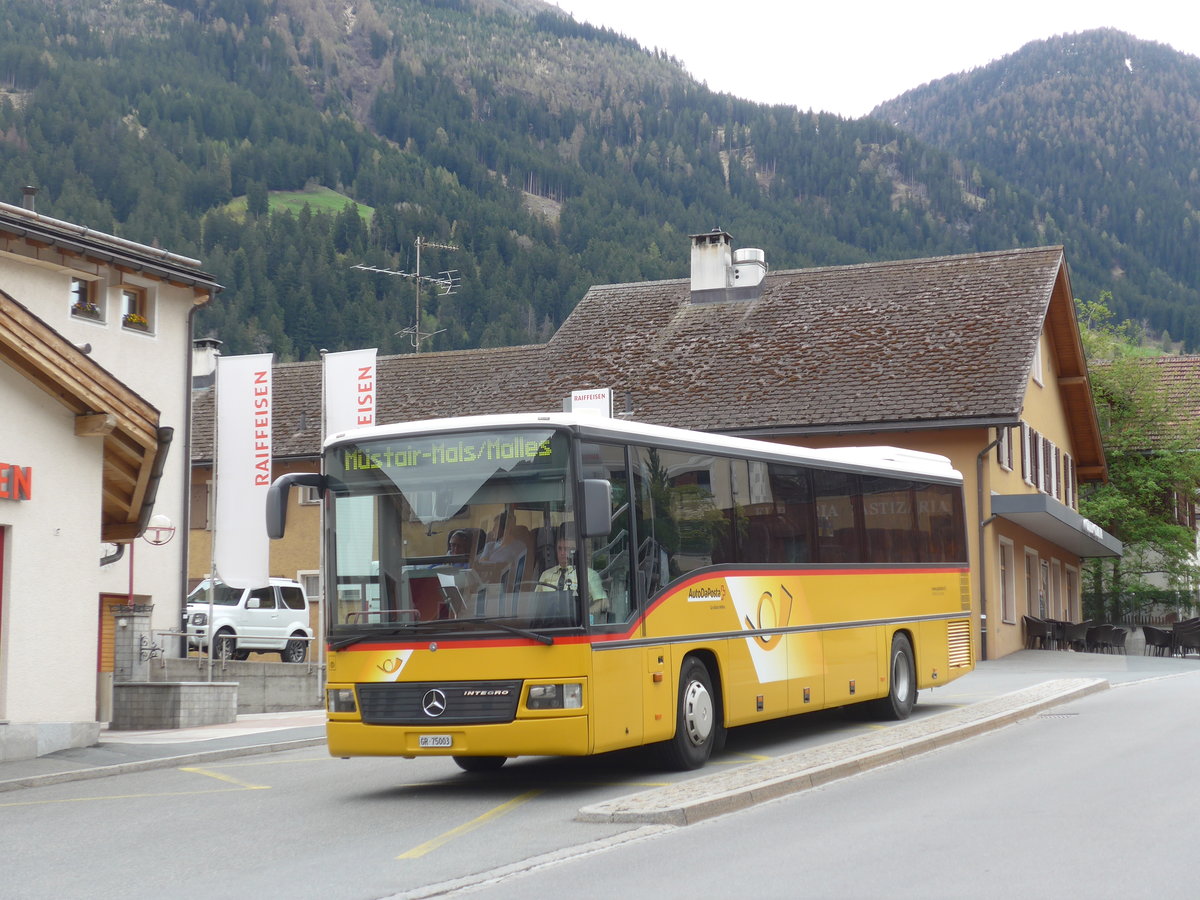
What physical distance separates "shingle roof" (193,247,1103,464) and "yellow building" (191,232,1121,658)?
0.19ft

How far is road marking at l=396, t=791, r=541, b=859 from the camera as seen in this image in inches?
376

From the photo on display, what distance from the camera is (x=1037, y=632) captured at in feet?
122

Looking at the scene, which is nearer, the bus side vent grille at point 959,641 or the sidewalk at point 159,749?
the sidewalk at point 159,749

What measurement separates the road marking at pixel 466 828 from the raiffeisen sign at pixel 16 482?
6956 millimetres

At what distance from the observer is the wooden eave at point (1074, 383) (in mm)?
40094

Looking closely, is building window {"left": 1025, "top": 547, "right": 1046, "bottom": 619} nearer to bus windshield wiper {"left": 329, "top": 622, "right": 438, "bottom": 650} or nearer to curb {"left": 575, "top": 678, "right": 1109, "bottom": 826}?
curb {"left": 575, "top": 678, "right": 1109, "bottom": 826}

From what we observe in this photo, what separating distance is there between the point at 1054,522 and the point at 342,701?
2594 centimetres

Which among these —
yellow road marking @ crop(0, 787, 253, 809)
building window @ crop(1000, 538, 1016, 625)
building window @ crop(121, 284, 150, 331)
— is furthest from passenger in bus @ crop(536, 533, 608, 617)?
building window @ crop(1000, 538, 1016, 625)

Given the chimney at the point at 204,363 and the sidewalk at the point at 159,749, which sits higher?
the chimney at the point at 204,363

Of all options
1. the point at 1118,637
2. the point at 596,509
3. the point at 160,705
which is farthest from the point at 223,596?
the point at 596,509

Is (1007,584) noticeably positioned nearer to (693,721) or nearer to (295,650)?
(295,650)

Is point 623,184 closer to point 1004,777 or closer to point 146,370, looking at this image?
point 146,370

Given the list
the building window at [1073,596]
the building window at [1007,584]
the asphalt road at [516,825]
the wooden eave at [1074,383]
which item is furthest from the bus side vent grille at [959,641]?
the building window at [1073,596]

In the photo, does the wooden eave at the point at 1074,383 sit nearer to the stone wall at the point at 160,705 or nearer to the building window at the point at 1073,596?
the building window at the point at 1073,596
